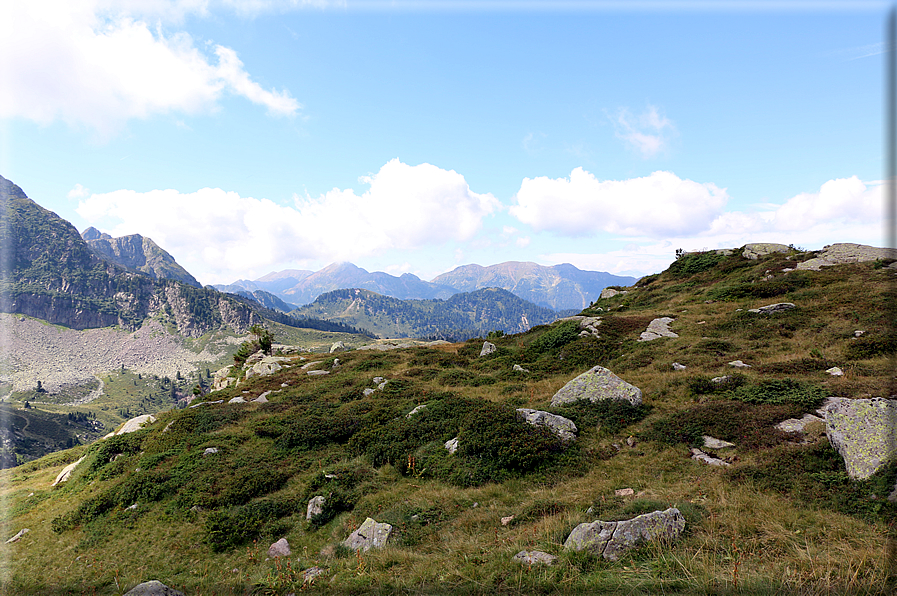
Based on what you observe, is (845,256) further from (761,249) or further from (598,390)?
(598,390)

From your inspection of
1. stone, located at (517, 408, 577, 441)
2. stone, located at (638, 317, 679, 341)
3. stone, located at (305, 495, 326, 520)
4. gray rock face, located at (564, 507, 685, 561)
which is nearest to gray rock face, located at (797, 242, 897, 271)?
stone, located at (638, 317, 679, 341)

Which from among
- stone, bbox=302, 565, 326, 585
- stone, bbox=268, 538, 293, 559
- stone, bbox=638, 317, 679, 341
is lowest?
stone, bbox=268, 538, 293, 559

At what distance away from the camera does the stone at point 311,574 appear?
8.92 meters

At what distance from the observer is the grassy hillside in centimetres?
718

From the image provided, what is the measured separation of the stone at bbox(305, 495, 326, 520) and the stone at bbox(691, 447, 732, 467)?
1370 centimetres

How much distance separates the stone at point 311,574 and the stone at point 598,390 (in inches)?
523

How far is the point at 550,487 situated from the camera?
12.5m

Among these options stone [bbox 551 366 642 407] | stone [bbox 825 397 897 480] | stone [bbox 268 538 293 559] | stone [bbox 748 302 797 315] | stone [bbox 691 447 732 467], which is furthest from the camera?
stone [bbox 748 302 797 315]

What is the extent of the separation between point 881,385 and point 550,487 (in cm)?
1345

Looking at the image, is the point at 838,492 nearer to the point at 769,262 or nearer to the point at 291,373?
the point at 291,373

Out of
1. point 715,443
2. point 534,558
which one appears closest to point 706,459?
point 715,443

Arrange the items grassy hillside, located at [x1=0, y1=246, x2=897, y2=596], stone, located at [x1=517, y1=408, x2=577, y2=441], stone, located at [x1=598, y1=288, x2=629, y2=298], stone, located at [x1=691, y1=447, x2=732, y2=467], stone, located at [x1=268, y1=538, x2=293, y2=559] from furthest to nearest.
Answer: stone, located at [x1=598, y1=288, x2=629, y2=298] → stone, located at [x1=517, y1=408, x2=577, y2=441] → stone, located at [x1=691, y1=447, x2=732, y2=467] → stone, located at [x1=268, y1=538, x2=293, y2=559] → grassy hillside, located at [x1=0, y1=246, x2=897, y2=596]

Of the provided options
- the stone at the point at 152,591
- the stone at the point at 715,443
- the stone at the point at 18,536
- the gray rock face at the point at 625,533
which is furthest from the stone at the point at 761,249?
the stone at the point at 18,536

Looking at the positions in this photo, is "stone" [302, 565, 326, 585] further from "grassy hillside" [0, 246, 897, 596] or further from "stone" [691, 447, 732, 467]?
"stone" [691, 447, 732, 467]
